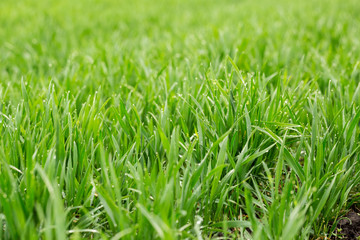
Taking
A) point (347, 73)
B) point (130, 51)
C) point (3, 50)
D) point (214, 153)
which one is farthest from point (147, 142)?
point (3, 50)

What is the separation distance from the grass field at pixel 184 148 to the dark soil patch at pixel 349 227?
0.9 inches

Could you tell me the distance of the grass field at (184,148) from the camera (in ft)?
3.65

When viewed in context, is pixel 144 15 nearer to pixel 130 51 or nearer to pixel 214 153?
pixel 130 51

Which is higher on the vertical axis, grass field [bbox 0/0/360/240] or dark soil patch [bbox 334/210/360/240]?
grass field [bbox 0/0/360/240]

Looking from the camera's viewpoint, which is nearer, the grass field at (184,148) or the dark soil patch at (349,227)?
the grass field at (184,148)

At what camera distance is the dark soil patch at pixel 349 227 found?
1372mm

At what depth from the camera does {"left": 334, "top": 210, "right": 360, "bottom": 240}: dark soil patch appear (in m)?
1.37

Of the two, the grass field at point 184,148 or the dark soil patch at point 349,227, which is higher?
the grass field at point 184,148

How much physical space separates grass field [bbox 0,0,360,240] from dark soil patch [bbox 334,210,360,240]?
0.08 feet

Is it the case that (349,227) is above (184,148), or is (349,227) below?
below

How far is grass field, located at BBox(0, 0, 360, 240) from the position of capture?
1.11m

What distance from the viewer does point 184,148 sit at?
145 cm

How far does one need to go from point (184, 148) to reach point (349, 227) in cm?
68

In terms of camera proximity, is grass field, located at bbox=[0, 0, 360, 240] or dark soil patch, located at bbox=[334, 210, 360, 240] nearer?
grass field, located at bbox=[0, 0, 360, 240]
